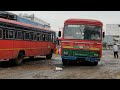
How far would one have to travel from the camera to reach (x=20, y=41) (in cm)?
1938

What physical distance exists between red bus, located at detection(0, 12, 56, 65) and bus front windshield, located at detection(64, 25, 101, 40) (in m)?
2.72

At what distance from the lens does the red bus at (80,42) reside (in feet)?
63.0

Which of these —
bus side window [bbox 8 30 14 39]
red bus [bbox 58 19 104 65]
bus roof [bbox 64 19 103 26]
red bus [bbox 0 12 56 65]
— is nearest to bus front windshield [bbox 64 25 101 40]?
red bus [bbox 58 19 104 65]

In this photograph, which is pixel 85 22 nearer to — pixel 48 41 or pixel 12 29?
pixel 12 29

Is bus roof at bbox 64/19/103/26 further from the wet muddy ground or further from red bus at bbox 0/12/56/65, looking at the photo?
red bus at bbox 0/12/56/65

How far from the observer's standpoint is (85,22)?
19.9 meters

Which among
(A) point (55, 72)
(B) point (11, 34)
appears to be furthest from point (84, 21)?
(A) point (55, 72)

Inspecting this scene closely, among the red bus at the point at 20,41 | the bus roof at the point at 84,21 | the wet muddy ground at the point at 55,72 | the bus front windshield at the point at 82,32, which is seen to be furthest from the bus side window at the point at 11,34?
the bus roof at the point at 84,21

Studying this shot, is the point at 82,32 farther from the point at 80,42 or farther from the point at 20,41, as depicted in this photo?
the point at 20,41

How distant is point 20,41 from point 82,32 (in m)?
3.78

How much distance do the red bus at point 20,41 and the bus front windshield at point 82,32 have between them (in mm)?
2718
